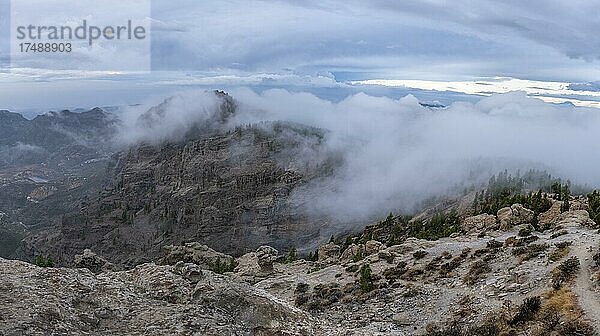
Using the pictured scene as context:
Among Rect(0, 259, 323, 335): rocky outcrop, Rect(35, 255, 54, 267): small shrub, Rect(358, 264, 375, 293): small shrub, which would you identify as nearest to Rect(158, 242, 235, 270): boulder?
Rect(35, 255, 54, 267): small shrub

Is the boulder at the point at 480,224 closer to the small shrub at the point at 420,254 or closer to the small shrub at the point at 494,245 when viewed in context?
the small shrub at the point at 494,245

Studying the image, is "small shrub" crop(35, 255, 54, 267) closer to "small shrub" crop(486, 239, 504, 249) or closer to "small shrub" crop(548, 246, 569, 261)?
"small shrub" crop(486, 239, 504, 249)

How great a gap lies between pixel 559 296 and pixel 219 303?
23640 mm

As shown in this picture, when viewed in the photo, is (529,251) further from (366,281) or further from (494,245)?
(366,281)

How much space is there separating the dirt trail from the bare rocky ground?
6 cm

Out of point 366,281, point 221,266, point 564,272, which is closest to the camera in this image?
point 564,272

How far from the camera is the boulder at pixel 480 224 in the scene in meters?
76.6

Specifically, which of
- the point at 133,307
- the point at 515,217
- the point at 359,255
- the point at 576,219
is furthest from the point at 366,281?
the point at 515,217

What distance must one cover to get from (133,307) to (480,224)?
59.2 metres

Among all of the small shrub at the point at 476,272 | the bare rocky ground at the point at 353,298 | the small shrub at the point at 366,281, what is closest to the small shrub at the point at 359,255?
the bare rocky ground at the point at 353,298

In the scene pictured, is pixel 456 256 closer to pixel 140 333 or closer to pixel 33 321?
pixel 140 333

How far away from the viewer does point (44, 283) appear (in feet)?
116

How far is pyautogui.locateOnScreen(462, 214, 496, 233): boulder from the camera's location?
76.6m

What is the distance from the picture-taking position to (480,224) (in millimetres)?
79562
